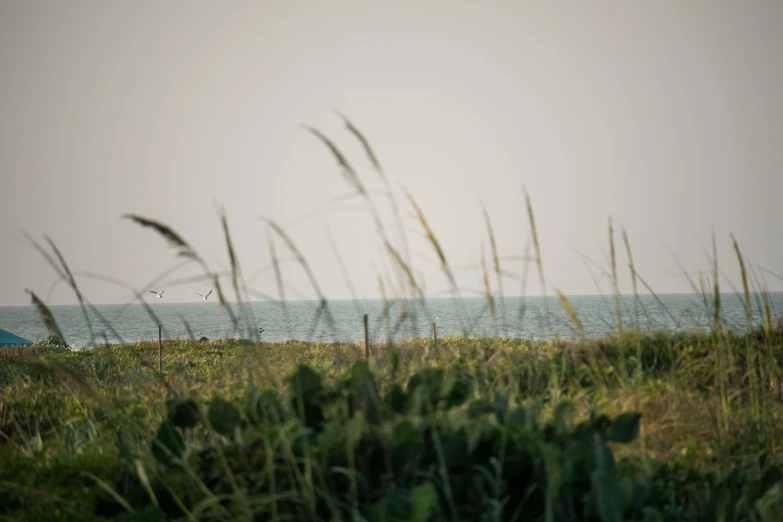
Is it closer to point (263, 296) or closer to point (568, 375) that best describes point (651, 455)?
point (263, 296)

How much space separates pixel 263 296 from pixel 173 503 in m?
0.73

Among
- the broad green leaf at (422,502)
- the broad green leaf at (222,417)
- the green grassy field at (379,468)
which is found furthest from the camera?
the broad green leaf at (222,417)

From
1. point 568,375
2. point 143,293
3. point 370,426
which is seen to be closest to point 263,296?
point 143,293

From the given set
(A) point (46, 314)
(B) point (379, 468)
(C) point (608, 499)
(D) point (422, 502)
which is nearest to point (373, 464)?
(B) point (379, 468)

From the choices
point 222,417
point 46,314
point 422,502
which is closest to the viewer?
point 422,502

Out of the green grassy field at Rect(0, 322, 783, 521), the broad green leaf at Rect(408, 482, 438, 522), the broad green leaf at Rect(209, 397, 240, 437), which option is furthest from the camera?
the broad green leaf at Rect(209, 397, 240, 437)

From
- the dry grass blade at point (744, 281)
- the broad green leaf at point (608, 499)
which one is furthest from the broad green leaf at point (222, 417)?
the dry grass blade at point (744, 281)

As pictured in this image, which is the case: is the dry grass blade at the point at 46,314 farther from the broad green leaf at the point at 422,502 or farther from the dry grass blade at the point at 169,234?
the broad green leaf at the point at 422,502

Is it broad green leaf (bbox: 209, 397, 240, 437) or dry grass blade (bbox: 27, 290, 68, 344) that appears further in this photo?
broad green leaf (bbox: 209, 397, 240, 437)

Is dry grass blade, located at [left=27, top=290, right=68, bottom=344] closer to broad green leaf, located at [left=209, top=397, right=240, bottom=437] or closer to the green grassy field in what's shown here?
the green grassy field

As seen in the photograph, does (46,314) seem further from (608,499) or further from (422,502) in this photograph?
(608,499)

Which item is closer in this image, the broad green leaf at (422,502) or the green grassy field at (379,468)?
the broad green leaf at (422,502)

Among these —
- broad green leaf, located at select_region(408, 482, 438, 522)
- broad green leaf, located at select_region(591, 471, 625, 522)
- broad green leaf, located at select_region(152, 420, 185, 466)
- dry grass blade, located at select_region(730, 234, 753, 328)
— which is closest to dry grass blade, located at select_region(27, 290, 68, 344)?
broad green leaf, located at select_region(152, 420, 185, 466)

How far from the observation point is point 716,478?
7.73 ft
